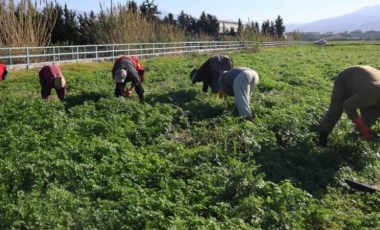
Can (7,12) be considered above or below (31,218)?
above

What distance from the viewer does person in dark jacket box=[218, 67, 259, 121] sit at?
8712 millimetres

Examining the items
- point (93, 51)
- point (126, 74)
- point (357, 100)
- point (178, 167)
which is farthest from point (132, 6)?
point (178, 167)

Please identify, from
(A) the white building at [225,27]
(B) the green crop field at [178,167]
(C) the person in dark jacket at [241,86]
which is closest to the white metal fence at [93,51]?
(B) the green crop field at [178,167]

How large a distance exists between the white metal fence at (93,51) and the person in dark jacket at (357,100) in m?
12.1

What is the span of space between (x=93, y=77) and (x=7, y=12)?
23.9ft

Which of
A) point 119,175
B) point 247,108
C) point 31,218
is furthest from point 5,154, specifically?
point 247,108

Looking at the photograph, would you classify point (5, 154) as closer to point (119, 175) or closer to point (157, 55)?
point (119, 175)

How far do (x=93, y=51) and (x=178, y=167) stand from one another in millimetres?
16998

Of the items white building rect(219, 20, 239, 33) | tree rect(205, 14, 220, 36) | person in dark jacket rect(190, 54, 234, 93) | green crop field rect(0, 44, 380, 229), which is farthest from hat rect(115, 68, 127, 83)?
white building rect(219, 20, 239, 33)

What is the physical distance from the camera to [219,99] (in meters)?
10.2

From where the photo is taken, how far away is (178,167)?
19.7 ft

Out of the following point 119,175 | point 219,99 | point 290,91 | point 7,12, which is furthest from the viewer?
point 7,12

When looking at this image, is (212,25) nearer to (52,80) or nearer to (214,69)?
(214,69)

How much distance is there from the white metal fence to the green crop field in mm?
8685
